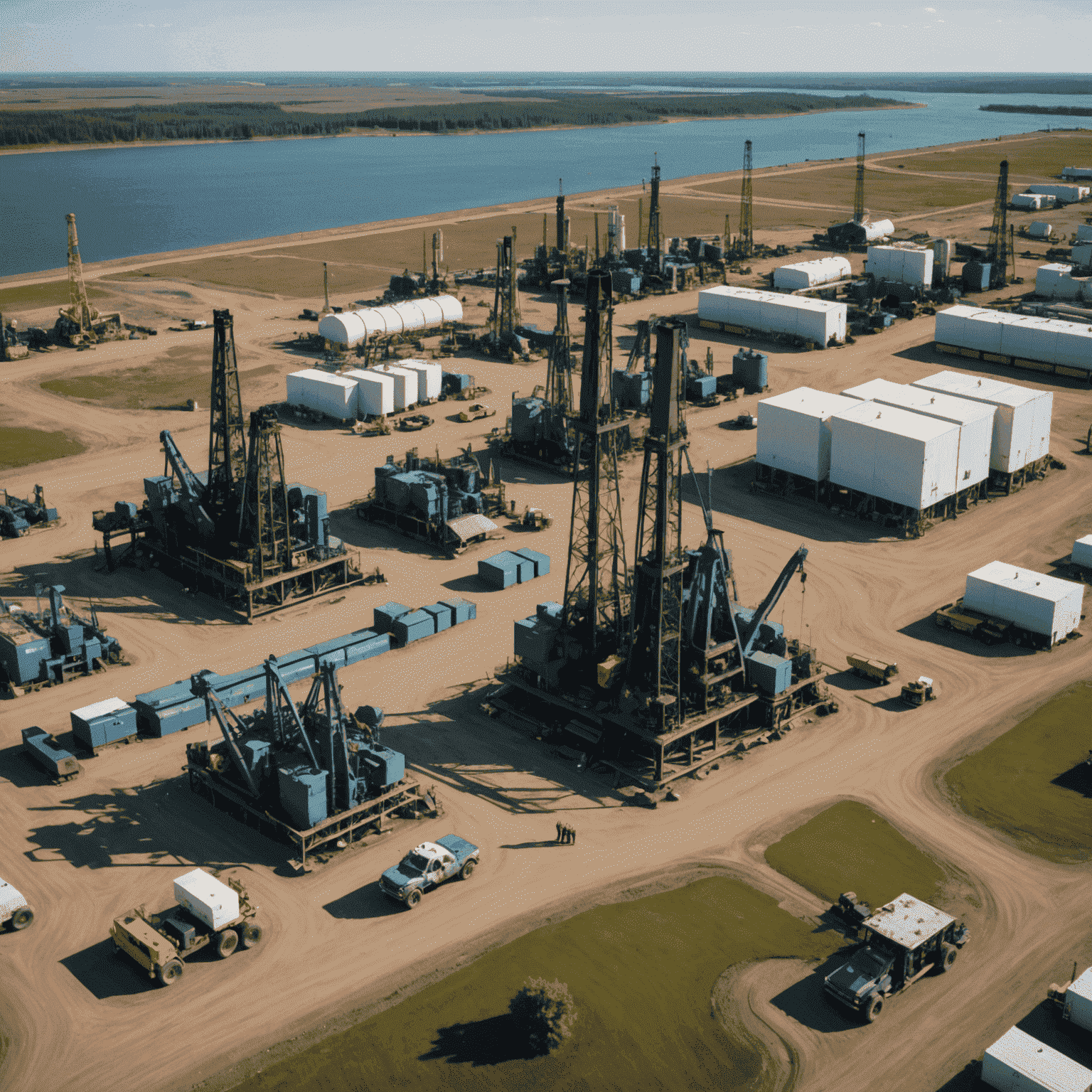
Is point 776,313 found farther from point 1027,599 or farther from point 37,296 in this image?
point 37,296

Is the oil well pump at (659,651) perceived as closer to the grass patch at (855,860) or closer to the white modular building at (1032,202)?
the grass patch at (855,860)

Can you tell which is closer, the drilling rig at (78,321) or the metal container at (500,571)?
the metal container at (500,571)

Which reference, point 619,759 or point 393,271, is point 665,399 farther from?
point 393,271

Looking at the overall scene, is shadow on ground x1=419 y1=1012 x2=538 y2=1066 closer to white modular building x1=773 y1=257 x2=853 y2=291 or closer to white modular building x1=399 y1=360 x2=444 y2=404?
white modular building x1=399 y1=360 x2=444 y2=404

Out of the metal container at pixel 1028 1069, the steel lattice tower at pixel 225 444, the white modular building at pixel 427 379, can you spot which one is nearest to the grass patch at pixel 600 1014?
the metal container at pixel 1028 1069

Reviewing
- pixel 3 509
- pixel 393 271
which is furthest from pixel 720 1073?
pixel 393 271

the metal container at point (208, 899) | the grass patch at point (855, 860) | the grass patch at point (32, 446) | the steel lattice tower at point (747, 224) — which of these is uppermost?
the steel lattice tower at point (747, 224)
